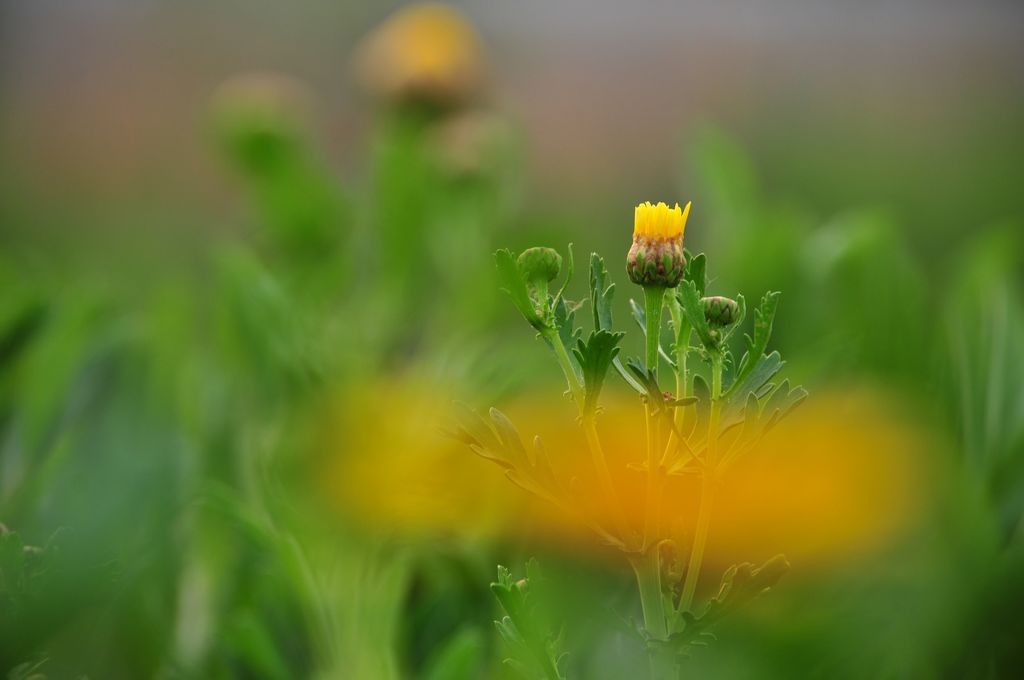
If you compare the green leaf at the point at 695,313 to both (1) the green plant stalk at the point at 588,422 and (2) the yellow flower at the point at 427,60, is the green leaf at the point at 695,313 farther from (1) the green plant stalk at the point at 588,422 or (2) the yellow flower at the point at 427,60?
(2) the yellow flower at the point at 427,60

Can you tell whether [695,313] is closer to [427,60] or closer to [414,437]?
[414,437]

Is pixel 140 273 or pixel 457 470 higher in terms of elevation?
pixel 457 470

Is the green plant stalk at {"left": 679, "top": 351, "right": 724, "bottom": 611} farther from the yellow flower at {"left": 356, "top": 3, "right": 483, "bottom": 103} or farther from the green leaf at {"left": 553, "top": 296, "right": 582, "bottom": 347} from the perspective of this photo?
the yellow flower at {"left": 356, "top": 3, "right": 483, "bottom": 103}

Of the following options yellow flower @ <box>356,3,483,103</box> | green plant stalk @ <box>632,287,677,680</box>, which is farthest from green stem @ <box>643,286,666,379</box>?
yellow flower @ <box>356,3,483,103</box>

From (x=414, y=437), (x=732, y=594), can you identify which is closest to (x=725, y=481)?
(x=732, y=594)

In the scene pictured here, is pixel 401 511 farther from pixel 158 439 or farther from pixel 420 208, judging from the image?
pixel 420 208

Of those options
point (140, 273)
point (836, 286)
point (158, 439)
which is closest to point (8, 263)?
point (158, 439)

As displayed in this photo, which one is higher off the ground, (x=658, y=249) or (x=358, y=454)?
(x=658, y=249)
